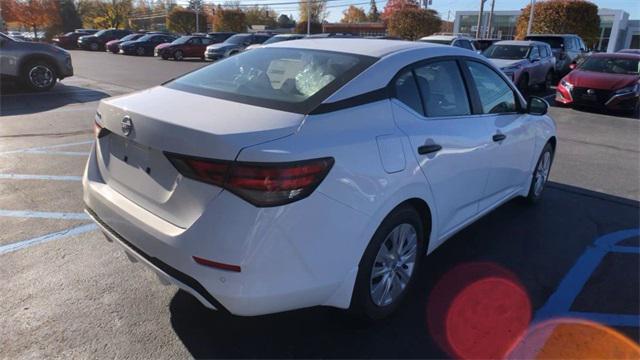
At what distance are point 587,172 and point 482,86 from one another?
12.3 ft

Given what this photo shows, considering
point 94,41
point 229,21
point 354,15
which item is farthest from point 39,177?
point 354,15

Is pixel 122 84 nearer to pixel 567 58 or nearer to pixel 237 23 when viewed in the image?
pixel 567 58

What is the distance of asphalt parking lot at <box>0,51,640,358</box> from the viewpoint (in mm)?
2664

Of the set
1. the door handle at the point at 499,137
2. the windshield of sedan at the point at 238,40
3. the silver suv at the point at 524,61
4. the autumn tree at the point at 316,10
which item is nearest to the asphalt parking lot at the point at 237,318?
the door handle at the point at 499,137

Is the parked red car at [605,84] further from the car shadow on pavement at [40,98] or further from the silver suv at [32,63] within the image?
the silver suv at [32,63]

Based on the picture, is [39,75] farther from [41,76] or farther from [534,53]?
[534,53]

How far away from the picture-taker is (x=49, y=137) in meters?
7.27

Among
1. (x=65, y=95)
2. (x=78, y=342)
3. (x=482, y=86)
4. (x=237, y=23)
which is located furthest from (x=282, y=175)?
(x=237, y=23)

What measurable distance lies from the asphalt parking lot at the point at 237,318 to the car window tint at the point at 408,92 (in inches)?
52.6

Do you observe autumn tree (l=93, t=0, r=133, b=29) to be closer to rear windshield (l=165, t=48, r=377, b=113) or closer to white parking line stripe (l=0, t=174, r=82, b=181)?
white parking line stripe (l=0, t=174, r=82, b=181)

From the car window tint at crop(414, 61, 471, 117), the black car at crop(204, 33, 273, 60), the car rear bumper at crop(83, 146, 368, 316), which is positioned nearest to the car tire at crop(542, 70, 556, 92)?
the car window tint at crop(414, 61, 471, 117)

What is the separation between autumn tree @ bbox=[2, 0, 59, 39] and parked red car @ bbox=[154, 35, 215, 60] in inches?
1207

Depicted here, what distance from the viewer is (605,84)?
1150cm

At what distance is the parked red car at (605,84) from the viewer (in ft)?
37.2
